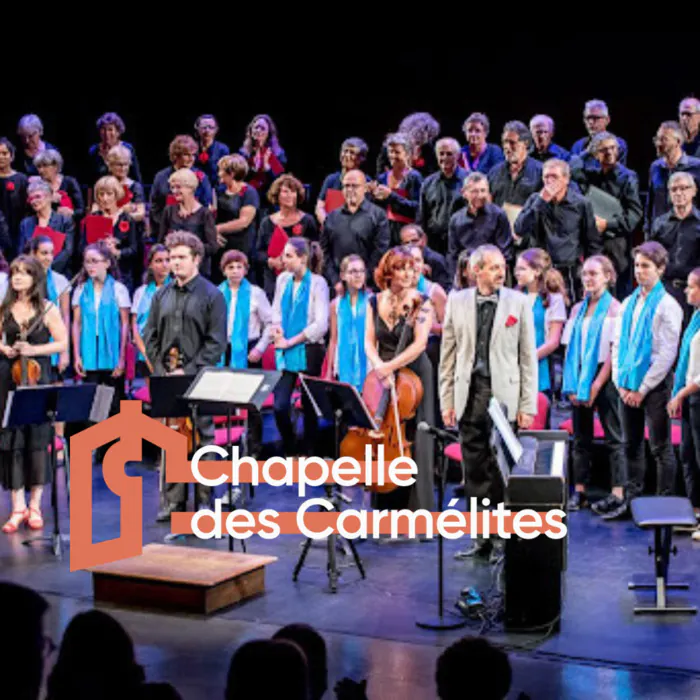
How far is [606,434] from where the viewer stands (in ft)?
25.7

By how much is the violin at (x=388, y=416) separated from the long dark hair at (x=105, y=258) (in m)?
3.11

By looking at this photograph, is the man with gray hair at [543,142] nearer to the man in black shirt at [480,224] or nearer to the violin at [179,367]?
the man in black shirt at [480,224]

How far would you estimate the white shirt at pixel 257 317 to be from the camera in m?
8.76

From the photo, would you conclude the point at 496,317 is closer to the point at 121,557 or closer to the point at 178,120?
the point at 121,557

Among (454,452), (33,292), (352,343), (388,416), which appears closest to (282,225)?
(352,343)

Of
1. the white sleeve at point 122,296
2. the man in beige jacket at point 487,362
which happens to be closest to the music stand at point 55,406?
the man in beige jacket at point 487,362

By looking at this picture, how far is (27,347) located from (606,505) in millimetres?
3670

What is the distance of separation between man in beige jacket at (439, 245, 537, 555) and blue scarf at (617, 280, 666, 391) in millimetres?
1021

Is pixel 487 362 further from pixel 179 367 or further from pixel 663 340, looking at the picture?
pixel 179 367

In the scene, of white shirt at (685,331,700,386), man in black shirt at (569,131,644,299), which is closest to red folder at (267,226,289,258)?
man in black shirt at (569,131,644,299)

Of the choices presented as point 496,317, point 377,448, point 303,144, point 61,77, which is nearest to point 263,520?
point 377,448

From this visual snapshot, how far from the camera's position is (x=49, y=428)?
7.59 meters

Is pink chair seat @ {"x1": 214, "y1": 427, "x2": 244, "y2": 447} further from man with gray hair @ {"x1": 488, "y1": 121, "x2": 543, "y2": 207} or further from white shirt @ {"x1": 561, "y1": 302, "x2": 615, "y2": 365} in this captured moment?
man with gray hair @ {"x1": 488, "y1": 121, "x2": 543, "y2": 207}

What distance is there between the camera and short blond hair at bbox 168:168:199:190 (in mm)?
9531
